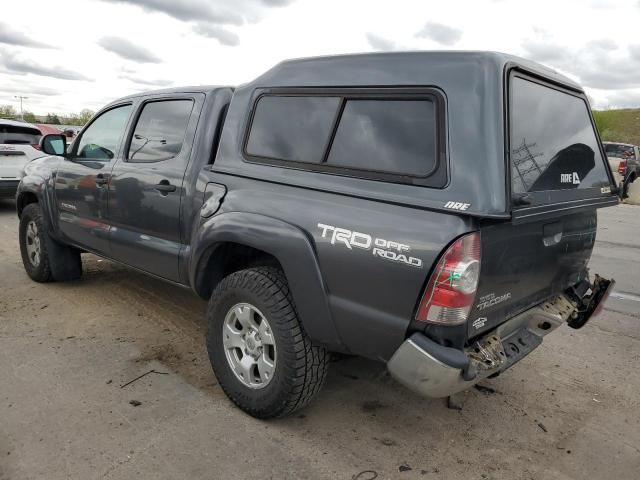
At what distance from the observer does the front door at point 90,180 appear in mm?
4125

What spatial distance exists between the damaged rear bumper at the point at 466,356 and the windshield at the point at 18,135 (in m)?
9.45

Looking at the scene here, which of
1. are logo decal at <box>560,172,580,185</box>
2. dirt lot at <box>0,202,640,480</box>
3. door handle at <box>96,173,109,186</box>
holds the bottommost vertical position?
dirt lot at <box>0,202,640,480</box>

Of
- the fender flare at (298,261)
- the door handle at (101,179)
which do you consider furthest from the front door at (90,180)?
the fender flare at (298,261)

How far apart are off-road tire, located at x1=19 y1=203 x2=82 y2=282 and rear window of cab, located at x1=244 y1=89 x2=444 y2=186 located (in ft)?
9.34

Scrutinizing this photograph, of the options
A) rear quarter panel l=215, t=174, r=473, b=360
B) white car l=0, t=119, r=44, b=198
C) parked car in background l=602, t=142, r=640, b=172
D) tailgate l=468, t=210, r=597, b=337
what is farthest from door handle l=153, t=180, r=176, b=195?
parked car in background l=602, t=142, r=640, b=172

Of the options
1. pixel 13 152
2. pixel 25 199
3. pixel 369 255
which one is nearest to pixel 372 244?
pixel 369 255

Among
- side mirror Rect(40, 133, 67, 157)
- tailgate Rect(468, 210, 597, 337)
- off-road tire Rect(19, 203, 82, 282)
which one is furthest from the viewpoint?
off-road tire Rect(19, 203, 82, 282)

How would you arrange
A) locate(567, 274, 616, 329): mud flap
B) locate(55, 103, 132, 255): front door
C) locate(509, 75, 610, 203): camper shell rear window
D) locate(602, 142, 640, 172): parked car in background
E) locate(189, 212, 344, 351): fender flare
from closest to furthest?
locate(509, 75, 610, 203): camper shell rear window → locate(189, 212, 344, 351): fender flare → locate(567, 274, 616, 329): mud flap → locate(55, 103, 132, 255): front door → locate(602, 142, 640, 172): parked car in background

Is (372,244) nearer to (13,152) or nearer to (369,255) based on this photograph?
(369,255)

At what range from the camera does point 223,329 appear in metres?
3.07

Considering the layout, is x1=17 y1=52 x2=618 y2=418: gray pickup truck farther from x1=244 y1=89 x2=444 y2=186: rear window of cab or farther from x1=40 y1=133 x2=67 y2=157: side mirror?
x1=40 y1=133 x2=67 y2=157: side mirror

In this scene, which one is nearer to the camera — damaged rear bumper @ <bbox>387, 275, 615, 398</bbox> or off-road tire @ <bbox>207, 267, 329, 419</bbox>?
damaged rear bumper @ <bbox>387, 275, 615, 398</bbox>

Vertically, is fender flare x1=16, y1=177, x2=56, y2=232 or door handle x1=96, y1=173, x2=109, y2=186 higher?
door handle x1=96, y1=173, x2=109, y2=186

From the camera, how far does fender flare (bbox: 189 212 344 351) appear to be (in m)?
2.55
